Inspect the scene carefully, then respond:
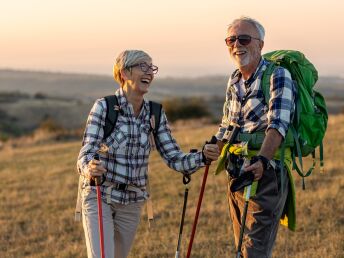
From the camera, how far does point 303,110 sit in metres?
5.19

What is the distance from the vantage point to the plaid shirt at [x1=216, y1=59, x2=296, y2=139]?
5.01 metres

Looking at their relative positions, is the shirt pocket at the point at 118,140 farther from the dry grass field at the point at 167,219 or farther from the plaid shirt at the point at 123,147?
the dry grass field at the point at 167,219

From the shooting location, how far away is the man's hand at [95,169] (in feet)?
17.1

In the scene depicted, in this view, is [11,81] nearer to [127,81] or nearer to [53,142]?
[53,142]

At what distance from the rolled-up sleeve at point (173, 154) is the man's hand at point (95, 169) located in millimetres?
821

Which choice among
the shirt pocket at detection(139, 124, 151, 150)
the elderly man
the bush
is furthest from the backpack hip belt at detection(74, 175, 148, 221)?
the bush

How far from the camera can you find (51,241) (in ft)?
33.2

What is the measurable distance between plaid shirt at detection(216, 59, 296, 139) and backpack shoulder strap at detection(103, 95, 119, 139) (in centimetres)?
91

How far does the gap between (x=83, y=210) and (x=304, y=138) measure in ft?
6.23

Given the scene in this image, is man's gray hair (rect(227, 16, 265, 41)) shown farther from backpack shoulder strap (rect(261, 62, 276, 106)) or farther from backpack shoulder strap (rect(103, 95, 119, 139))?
backpack shoulder strap (rect(103, 95, 119, 139))

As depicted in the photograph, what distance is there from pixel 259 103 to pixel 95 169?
53.1 inches

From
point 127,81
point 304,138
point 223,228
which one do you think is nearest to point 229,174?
point 304,138

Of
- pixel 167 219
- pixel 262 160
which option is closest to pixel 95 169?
pixel 262 160

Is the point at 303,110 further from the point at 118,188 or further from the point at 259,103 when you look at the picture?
the point at 118,188
